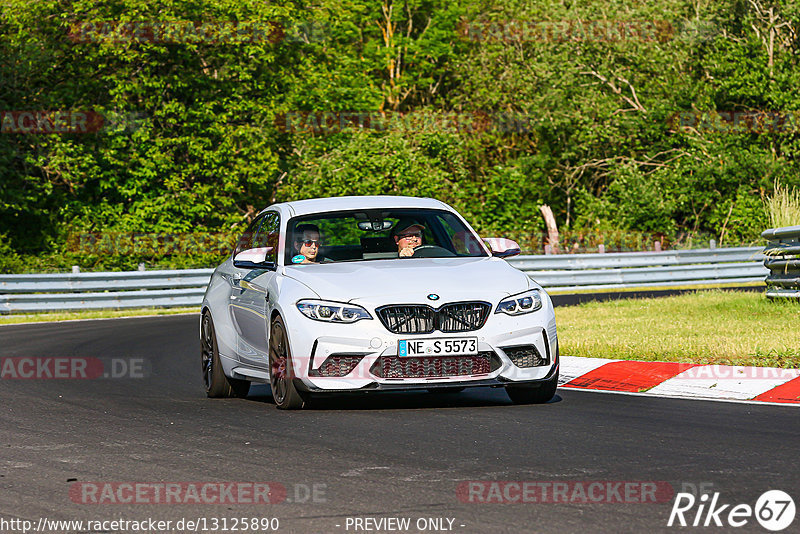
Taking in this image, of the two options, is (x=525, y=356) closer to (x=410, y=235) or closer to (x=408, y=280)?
(x=408, y=280)

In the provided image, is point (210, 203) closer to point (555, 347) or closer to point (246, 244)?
point (246, 244)

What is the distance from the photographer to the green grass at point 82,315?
26188 millimetres

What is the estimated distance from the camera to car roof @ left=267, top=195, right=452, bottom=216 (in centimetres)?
1080

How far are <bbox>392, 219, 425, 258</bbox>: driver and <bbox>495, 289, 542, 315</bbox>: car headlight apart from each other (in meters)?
1.38

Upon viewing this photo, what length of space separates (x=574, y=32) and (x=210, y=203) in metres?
15.6

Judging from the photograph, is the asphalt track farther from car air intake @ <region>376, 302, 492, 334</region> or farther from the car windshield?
the car windshield

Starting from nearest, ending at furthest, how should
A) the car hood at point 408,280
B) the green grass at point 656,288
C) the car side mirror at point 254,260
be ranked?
the car hood at point 408,280
the car side mirror at point 254,260
the green grass at point 656,288

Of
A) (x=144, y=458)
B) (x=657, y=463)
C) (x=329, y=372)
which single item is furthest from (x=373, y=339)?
(x=657, y=463)

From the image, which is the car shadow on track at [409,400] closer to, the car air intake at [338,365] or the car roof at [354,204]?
the car air intake at [338,365]

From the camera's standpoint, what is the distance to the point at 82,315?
27.2 meters

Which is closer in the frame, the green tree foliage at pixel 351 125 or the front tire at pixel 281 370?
the front tire at pixel 281 370

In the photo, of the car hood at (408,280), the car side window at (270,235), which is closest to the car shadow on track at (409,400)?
the car hood at (408,280)

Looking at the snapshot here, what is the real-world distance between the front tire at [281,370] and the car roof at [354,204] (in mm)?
1429

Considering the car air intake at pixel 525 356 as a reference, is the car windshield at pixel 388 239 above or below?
above
